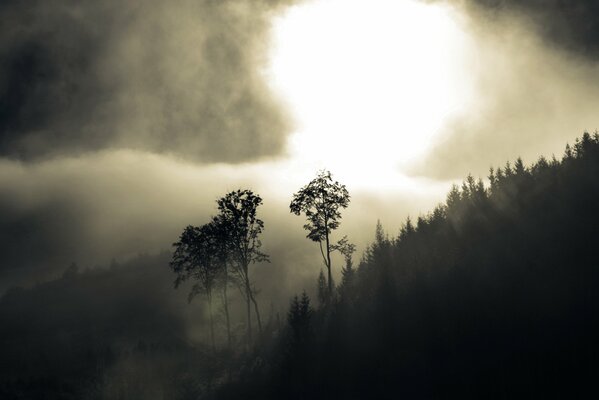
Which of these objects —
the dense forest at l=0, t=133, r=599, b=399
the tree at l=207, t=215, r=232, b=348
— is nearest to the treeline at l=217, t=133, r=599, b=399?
the dense forest at l=0, t=133, r=599, b=399

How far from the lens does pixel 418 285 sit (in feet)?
189

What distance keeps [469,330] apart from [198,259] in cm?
3822

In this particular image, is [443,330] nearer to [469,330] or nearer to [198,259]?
[469,330]

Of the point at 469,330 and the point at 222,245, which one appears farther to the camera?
the point at 222,245

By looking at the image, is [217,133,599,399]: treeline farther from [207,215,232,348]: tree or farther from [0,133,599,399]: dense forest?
[207,215,232,348]: tree

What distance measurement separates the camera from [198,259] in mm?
64688

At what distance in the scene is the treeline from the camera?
108 feet

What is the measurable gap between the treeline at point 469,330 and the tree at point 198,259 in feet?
51.5

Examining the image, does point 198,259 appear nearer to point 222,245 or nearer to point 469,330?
point 222,245

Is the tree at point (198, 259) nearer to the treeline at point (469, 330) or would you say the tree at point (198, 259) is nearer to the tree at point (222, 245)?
the tree at point (222, 245)

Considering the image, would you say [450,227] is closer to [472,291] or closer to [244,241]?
[472,291]

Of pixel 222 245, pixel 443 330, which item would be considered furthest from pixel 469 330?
pixel 222 245

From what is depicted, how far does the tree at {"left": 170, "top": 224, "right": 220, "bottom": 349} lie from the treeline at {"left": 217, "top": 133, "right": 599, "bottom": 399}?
15712 mm

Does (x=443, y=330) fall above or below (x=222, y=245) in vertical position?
below
